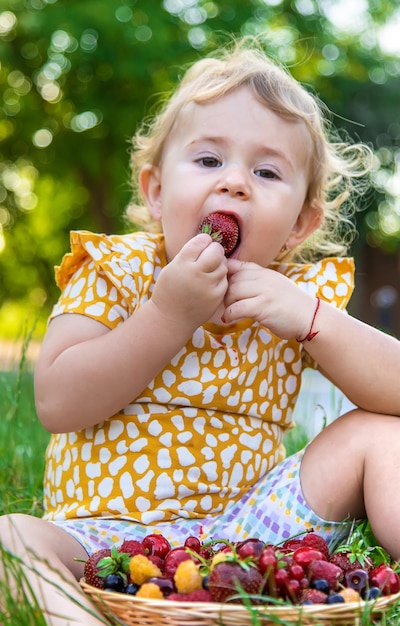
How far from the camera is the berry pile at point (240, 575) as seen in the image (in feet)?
3.99

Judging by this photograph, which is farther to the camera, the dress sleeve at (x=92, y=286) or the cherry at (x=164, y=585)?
the dress sleeve at (x=92, y=286)

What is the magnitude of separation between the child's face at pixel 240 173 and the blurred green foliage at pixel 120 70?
404cm

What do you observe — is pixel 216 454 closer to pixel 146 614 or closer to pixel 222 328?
pixel 222 328

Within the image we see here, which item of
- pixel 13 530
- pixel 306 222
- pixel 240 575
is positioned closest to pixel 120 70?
pixel 306 222

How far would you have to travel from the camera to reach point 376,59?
42.7ft

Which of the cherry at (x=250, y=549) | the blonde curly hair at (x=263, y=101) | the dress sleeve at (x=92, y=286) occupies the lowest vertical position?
the cherry at (x=250, y=549)

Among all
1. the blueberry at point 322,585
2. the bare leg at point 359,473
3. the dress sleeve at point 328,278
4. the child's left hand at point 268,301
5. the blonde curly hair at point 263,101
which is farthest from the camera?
the dress sleeve at point 328,278

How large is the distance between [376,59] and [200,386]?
40.0 ft

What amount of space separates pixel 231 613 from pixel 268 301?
691 millimetres

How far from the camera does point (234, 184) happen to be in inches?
69.4

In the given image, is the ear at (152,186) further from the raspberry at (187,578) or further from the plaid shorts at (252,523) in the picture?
the raspberry at (187,578)

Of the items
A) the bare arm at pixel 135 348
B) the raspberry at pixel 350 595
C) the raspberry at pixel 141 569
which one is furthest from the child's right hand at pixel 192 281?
the raspberry at pixel 350 595

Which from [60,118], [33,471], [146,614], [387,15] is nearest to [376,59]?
[387,15]

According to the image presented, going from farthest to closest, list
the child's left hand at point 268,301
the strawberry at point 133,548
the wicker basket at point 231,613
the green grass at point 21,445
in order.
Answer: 1. the green grass at point 21,445
2. the child's left hand at point 268,301
3. the strawberry at point 133,548
4. the wicker basket at point 231,613
